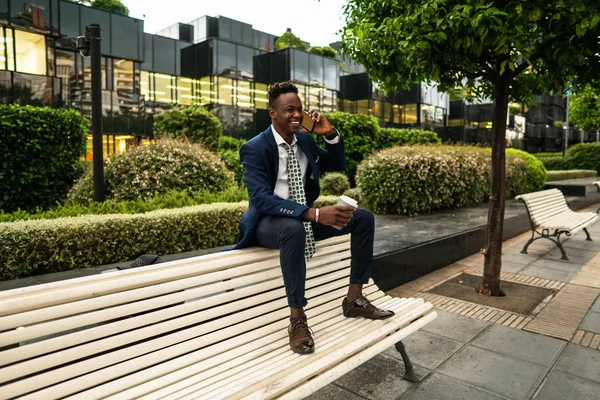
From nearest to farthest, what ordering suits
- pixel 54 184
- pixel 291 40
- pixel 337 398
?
pixel 337 398 → pixel 54 184 → pixel 291 40

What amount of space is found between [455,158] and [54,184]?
29.9ft

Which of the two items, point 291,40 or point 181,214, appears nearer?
point 181,214

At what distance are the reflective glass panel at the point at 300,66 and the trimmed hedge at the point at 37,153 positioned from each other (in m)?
18.7

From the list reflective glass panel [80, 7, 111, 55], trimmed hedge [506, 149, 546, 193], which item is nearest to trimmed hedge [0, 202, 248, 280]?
trimmed hedge [506, 149, 546, 193]

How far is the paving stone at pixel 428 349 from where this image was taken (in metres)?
3.48

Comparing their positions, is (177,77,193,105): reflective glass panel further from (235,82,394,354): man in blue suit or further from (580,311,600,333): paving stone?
(580,311,600,333): paving stone

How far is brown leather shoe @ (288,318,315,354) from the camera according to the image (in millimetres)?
2489

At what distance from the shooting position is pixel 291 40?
3369 cm

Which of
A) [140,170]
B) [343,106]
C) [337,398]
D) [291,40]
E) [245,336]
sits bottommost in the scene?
[337,398]

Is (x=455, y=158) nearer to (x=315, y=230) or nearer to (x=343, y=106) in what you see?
(x=315, y=230)

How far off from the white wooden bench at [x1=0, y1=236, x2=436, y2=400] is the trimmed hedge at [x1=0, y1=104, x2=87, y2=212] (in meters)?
8.28

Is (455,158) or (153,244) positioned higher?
(455,158)

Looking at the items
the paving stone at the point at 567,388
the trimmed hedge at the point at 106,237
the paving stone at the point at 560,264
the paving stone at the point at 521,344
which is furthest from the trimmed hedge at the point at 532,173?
the paving stone at the point at 567,388

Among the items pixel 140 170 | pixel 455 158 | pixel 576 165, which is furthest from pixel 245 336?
pixel 576 165
